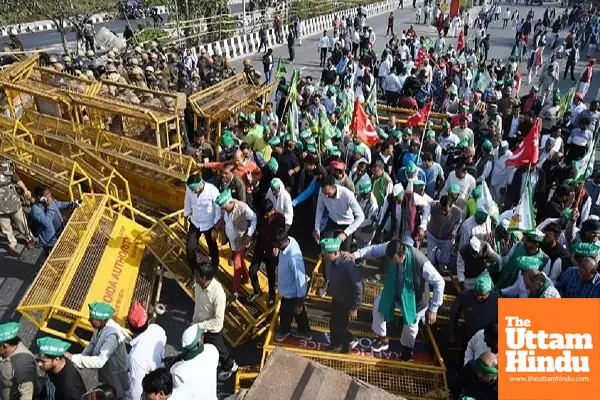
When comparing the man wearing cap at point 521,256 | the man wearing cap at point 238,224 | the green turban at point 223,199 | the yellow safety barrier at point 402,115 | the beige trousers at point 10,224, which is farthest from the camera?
the yellow safety barrier at point 402,115

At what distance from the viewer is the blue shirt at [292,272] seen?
198 inches

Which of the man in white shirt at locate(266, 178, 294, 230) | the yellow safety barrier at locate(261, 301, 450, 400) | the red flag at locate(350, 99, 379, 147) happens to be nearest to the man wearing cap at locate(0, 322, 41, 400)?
the yellow safety barrier at locate(261, 301, 450, 400)

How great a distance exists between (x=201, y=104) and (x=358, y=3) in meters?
32.1

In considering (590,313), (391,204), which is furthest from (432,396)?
(391,204)

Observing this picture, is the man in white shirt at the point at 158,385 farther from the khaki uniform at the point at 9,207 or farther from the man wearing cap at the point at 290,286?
the khaki uniform at the point at 9,207

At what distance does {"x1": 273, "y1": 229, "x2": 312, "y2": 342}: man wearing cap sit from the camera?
5.02m

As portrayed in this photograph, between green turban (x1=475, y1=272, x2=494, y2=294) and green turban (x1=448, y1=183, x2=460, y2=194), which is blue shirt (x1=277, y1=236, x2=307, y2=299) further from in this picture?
green turban (x1=448, y1=183, x2=460, y2=194)

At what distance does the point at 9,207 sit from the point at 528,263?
7.18 meters

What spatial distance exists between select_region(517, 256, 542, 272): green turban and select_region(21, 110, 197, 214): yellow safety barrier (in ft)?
16.5

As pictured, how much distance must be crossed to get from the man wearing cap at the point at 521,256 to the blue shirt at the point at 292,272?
2.14 meters

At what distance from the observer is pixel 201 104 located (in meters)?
9.23

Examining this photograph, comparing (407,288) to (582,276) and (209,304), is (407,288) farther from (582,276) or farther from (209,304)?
(209,304)

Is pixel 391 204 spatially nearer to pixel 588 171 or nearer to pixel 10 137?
pixel 588 171

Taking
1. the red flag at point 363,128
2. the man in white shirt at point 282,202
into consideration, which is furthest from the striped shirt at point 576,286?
the red flag at point 363,128
